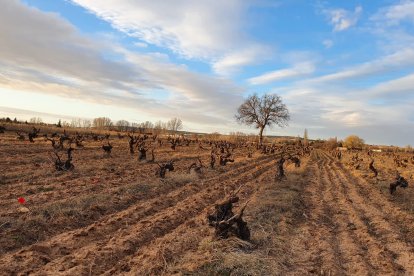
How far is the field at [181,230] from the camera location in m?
6.38

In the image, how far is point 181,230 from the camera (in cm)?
844

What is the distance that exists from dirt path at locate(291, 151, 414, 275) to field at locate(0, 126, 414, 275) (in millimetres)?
25

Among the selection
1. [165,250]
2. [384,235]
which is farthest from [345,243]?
[165,250]

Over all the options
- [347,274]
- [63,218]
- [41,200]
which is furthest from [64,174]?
[347,274]

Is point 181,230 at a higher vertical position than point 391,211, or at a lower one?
lower

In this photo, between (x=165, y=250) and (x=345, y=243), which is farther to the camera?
(x=345, y=243)

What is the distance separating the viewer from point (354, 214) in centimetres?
1149

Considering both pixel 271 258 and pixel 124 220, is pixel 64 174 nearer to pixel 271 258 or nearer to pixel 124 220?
pixel 124 220

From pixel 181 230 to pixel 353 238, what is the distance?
13.0 feet

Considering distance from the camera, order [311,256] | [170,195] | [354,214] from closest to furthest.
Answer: [311,256] < [354,214] < [170,195]

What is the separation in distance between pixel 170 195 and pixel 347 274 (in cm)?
718

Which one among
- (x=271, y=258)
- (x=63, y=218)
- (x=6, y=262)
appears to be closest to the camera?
(x=6, y=262)

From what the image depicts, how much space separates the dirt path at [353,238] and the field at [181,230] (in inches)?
1.0

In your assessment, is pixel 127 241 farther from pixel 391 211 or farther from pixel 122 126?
pixel 122 126
